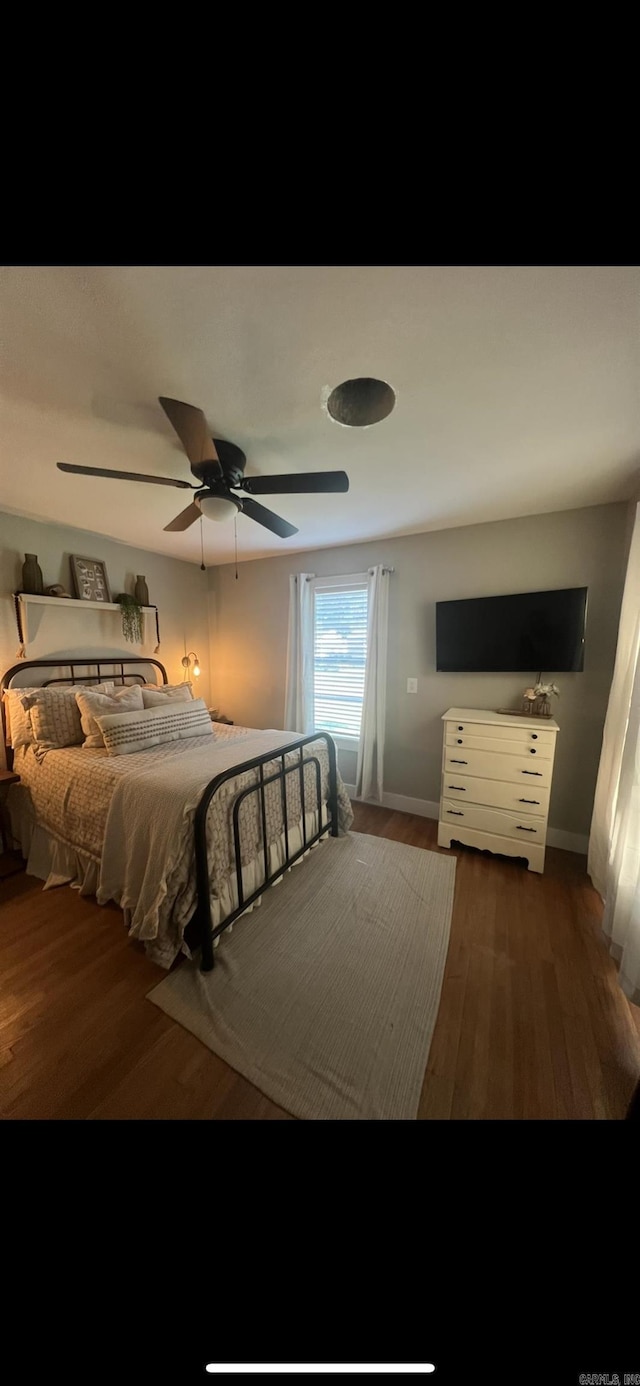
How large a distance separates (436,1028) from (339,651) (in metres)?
2.62

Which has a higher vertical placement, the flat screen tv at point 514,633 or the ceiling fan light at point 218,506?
the ceiling fan light at point 218,506

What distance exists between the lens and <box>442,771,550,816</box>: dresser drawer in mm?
2252

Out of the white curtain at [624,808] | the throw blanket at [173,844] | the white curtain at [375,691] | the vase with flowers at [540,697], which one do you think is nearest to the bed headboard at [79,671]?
the throw blanket at [173,844]

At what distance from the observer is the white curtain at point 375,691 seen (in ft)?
9.92

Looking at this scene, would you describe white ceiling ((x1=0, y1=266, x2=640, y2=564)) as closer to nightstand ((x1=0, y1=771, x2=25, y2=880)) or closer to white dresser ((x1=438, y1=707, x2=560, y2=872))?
white dresser ((x1=438, y1=707, x2=560, y2=872))

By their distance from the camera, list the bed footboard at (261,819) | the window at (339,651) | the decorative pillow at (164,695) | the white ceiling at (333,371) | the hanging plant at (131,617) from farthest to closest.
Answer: the window at (339,651) < the hanging plant at (131,617) < the decorative pillow at (164,695) < the bed footboard at (261,819) < the white ceiling at (333,371)

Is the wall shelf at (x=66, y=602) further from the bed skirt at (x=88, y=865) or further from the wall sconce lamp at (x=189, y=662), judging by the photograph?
the bed skirt at (x=88, y=865)

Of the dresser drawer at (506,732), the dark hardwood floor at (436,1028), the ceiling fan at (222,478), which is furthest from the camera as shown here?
the dresser drawer at (506,732)

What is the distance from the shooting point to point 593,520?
2.29 metres

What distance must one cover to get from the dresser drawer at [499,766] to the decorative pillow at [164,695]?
6.59 ft

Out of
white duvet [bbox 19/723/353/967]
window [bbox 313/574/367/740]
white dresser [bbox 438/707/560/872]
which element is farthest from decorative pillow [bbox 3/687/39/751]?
white dresser [bbox 438/707/560/872]

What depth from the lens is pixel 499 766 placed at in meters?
2.34
